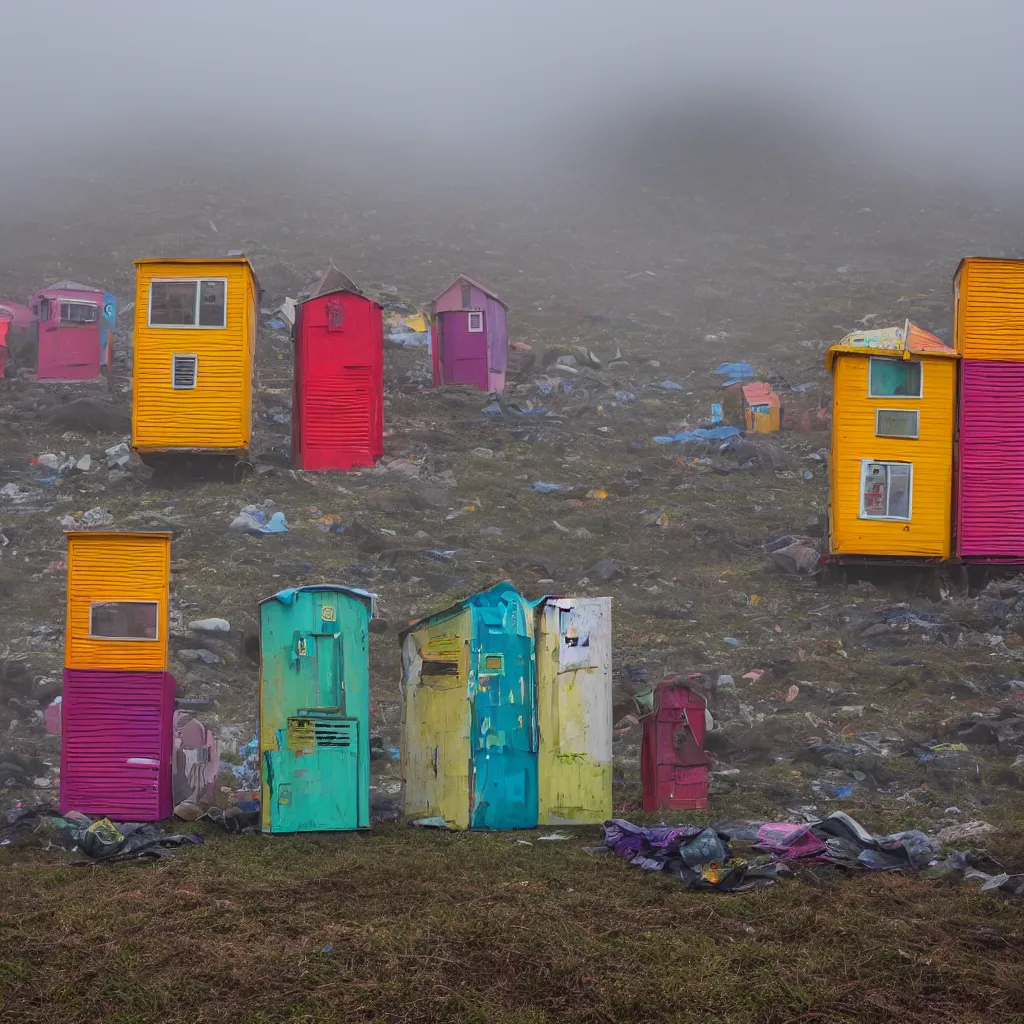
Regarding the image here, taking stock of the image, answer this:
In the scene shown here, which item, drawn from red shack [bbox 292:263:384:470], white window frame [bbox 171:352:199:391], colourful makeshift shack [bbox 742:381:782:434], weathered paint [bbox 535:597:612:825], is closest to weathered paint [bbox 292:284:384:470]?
red shack [bbox 292:263:384:470]

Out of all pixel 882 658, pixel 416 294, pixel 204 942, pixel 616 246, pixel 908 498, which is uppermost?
pixel 616 246

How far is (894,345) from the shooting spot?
17.1 metres

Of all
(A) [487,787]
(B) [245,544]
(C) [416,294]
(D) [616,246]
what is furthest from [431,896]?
(D) [616,246]

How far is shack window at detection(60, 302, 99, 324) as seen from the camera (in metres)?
25.3

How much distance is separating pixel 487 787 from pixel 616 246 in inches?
1399

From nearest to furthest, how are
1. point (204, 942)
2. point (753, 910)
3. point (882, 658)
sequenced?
point (204, 942) < point (753, 910) < point (882, 658)

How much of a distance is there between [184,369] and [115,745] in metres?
10.2

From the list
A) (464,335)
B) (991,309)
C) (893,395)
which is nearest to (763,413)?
(464,335)

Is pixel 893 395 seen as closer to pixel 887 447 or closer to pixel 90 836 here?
pixel 887 447

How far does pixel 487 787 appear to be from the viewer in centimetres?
975

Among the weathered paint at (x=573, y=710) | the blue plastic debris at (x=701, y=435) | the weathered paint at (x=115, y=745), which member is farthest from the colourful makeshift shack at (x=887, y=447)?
the weathered paint at (x=115, y=745)

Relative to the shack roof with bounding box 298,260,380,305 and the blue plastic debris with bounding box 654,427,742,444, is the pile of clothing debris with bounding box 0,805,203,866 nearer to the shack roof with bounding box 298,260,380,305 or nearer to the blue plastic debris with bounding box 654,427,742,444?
the shack roof with bounding box 298,260,380,305

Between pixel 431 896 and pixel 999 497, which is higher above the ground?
pixel 999 497

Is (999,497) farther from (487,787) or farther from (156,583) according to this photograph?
(156,583)
